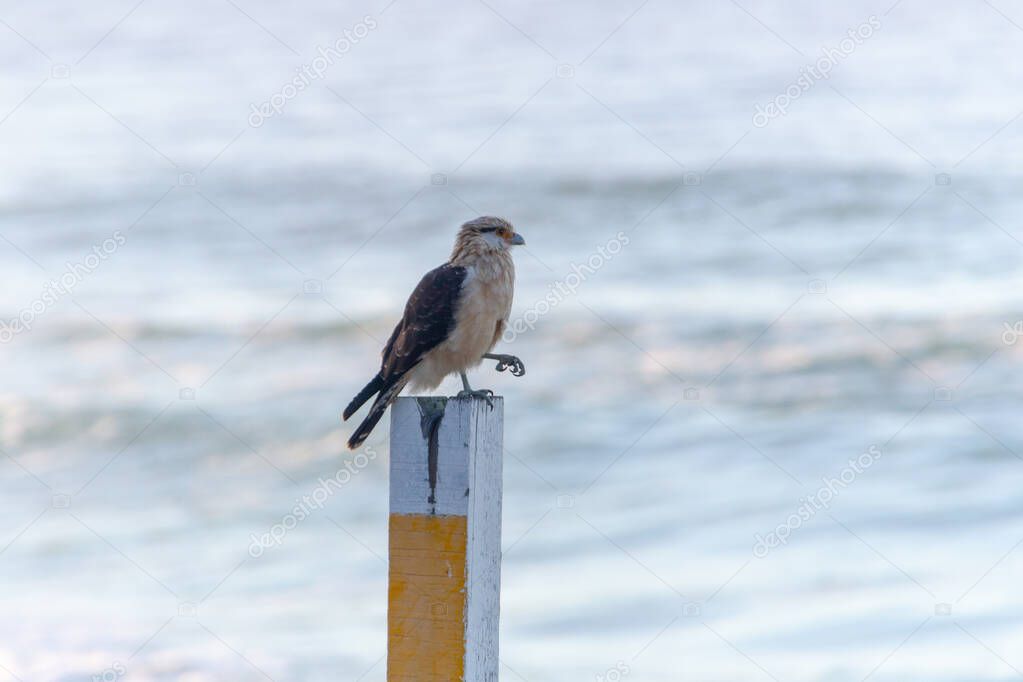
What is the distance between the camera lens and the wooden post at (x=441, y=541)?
4.33 metres

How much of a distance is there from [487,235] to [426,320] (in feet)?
2.43

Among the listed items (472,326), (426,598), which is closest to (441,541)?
(426,598)

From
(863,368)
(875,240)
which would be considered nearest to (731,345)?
(863,368)

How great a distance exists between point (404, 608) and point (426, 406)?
1.97 feet

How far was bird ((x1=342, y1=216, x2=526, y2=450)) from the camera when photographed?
6.41 m

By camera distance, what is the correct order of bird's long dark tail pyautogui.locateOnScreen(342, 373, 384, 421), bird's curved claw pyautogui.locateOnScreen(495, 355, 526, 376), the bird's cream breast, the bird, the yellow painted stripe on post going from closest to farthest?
Answer: the yellow painted stripe on post
bird's long dark tail pyautogui.locateOnScreen(342, 373, 384, 421)
bird's curved claw pyautogui.locateOnScreen(495, 355, 526, 376)
the bird
the bird's cream breast

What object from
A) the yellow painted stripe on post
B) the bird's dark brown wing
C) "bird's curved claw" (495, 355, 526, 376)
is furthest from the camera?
the bird's dark brown wing

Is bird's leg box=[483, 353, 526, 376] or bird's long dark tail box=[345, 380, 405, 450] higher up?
bird's leg box=[483, 353, 526, 376]

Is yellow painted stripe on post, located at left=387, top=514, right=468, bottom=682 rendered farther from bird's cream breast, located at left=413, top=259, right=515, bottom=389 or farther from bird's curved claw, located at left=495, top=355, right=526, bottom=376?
bird's cream breast, located at left=413, top=259, right=515, bottom=389

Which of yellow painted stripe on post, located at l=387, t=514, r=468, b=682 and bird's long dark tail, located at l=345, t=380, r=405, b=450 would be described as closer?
yellow painted stripe on post, located at l=387, t=514, r=468, b=682

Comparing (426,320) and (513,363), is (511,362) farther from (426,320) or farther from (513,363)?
(426,320)

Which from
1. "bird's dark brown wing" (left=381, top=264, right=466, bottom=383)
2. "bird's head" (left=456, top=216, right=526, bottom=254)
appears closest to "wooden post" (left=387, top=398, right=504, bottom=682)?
"bird's dark brown wing" (left=381, top=264, right=466, bottom=383)

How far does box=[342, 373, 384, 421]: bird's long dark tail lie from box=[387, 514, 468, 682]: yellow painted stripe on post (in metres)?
1.14

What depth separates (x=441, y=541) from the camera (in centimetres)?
435
